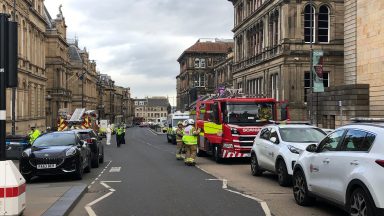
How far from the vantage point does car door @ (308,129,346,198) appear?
9.05 meters

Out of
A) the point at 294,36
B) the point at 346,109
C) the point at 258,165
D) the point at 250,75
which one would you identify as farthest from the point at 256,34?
the point at 258,165

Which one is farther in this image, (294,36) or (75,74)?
(75,74)

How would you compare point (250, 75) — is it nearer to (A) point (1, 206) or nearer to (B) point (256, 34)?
(B) point (256, 34)

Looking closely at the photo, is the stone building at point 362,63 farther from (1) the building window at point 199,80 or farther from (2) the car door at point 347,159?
(1) the building window at point 199,80

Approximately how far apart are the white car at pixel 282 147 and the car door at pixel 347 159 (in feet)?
14.6

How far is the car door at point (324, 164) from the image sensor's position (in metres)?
9.05

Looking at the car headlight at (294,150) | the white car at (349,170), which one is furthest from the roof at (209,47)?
the white car at (349,170)

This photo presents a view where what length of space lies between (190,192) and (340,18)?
140ft

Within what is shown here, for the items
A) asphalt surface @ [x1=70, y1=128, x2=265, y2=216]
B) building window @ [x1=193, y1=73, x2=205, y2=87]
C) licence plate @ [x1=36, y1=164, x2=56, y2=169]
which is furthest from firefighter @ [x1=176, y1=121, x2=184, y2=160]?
building window @ [x1=193, y1=73, x2=205, y2=87]

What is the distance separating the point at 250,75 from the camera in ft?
215

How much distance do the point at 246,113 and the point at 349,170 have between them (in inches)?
544

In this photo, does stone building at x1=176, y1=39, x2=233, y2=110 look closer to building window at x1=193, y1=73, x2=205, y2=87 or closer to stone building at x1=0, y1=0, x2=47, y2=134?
building window at x1=193, y1=73, x2=205, y2=87

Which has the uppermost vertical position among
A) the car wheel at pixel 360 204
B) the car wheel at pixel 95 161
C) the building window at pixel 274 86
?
the building window at pixel 274 86

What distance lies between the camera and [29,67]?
53875 millimetres
